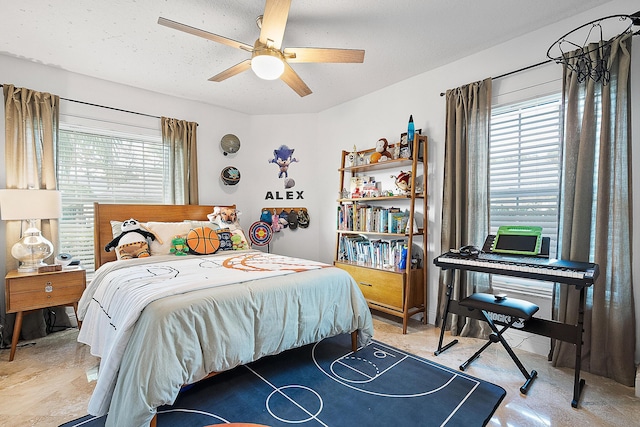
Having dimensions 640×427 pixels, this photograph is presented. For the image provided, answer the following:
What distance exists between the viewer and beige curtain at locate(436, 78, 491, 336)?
276 cm

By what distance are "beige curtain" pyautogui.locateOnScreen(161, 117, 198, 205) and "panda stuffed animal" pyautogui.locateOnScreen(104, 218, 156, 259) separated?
2.55ft

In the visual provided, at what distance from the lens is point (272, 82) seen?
134 inches

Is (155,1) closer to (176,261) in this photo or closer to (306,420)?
(176,261)

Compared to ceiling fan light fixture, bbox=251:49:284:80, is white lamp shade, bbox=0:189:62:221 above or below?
below

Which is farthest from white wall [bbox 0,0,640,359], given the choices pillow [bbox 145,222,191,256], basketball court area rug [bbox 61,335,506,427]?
basketball court area rug [bbox 61,335,506,427]

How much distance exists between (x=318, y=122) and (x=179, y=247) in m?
2.60

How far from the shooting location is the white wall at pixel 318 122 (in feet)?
8.46

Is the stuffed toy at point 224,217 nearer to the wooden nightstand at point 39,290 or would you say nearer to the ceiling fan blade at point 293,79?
the wooden nightstand at point 39,290

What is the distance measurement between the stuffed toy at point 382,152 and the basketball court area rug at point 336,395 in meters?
2.02

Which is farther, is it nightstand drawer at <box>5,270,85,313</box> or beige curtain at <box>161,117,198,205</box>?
beige curtain at <box>161,117,198,205</box>

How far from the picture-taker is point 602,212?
2.11 metres

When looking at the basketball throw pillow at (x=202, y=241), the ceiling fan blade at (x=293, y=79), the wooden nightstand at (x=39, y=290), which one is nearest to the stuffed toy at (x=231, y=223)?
the basketball throw pillow at (x=202, y=241)

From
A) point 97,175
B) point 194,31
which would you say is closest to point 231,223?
point 97,175

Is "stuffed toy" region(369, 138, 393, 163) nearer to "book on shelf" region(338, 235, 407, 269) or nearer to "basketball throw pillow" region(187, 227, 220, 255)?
"book on shelf" region(338, 235, 407, 269)
